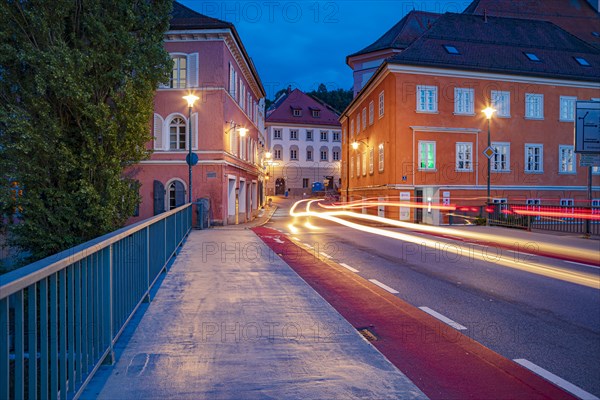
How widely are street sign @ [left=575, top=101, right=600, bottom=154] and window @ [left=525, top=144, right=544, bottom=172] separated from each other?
16846 millimetres

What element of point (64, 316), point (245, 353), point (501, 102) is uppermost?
point (501, 102)

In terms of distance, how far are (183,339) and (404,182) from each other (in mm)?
26296

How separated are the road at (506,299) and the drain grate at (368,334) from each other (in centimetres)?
119

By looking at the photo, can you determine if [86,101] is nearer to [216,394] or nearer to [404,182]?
[216,394]

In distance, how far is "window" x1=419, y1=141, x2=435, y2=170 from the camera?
99.9ft

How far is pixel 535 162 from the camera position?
3325 cm

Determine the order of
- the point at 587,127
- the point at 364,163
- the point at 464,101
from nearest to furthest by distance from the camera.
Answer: the point at 587,127 < the point at 464,101 < the point at 364,163

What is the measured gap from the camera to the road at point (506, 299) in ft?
16.3

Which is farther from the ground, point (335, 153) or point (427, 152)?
point (335, 153)

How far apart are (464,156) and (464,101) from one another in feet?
12.8

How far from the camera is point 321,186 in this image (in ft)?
255

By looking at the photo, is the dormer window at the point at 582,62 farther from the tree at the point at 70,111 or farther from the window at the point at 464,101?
the tree at the point at 70,111

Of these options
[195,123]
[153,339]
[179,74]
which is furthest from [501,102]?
[153,339]

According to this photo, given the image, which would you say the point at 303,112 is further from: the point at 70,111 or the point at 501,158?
the point at 70,111
